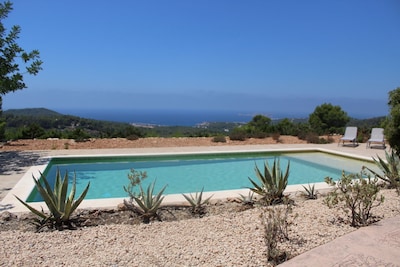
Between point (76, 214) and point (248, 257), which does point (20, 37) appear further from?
point (248, 257)

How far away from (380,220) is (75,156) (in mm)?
8156

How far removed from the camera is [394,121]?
21.2 ft

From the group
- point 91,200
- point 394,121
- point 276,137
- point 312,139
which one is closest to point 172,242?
point 91,200

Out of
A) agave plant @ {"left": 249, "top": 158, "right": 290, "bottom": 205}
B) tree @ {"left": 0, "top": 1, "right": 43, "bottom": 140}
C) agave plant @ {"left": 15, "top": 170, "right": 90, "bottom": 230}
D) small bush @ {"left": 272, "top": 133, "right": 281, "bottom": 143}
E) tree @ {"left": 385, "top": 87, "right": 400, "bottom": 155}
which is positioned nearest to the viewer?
agave plant @ {"left": 15, "top": 170, "right": 90, "bottom": 230}

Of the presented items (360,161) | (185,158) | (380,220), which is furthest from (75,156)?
(360,161)

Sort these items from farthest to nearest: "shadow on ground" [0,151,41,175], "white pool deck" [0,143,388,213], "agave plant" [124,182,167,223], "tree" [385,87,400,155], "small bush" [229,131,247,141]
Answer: "small bush" [229,131,247,141], "shadow on ground" [0,151,41,175], "tree" [385,87,400,155], "white pool deck" [0,143,388,213], "agave plant" [124,182,167,223]

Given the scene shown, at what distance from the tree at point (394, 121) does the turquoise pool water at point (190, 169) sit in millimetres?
1784

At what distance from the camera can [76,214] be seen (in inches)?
158

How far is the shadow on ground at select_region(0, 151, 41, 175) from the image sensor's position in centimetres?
698

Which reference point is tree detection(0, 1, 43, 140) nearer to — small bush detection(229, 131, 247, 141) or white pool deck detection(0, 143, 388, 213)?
white pool deck detection(0, 143, 388, 213)

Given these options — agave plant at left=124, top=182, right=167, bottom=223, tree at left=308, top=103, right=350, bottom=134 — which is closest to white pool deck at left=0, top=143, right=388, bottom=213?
agave plant at left=124, top=182, right=167, bottom=223

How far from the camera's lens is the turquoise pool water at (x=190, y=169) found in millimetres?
7047

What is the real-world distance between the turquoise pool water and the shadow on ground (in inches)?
21.7

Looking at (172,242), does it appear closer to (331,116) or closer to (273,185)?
(273,185)
